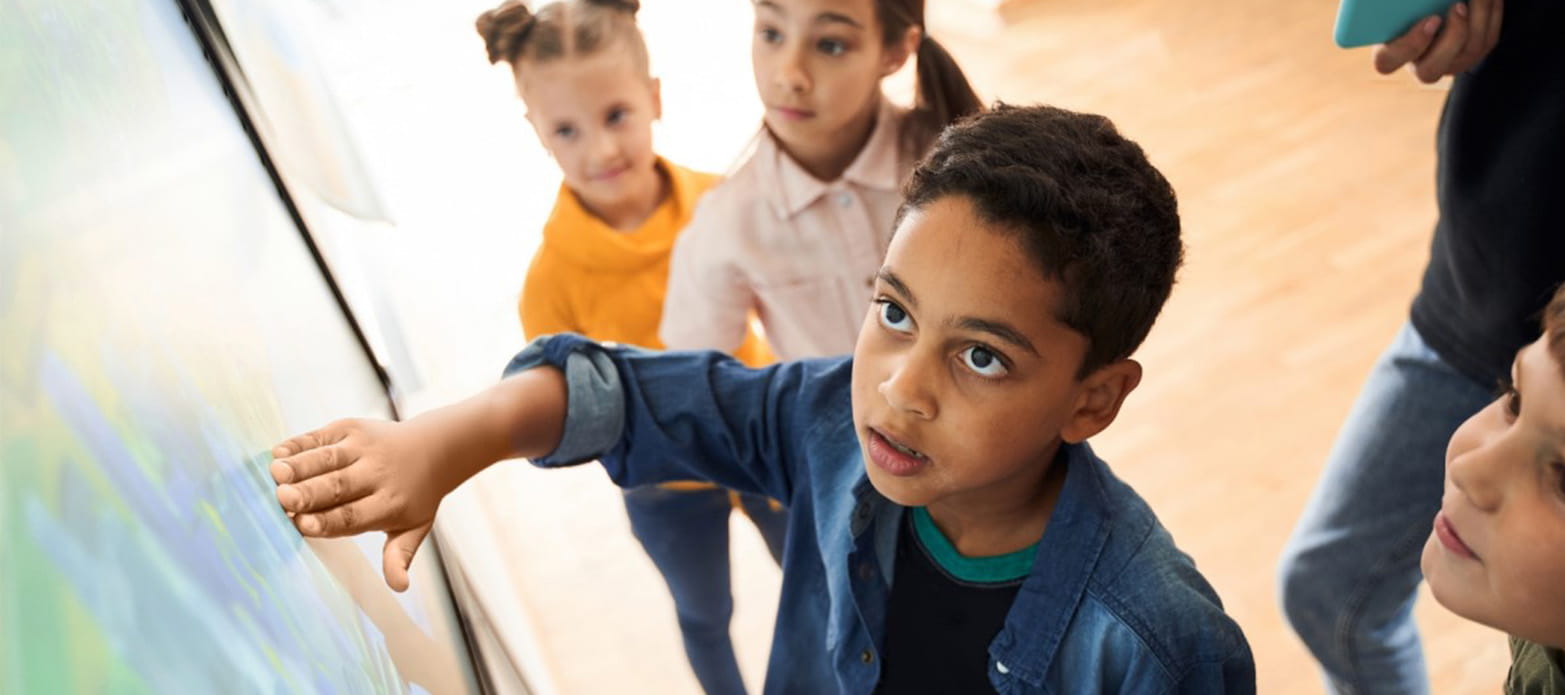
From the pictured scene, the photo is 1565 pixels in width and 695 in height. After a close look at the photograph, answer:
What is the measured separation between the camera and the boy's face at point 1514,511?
60cm

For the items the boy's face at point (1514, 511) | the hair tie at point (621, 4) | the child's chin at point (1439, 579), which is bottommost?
the child's chin at point (1439, 579)

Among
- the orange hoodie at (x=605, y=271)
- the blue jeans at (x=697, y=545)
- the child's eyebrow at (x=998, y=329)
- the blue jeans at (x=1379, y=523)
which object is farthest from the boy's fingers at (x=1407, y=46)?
the blue jeans at (x=697, y=545)

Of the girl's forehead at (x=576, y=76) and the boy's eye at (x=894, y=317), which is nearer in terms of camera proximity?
the boy's eye at (x=894, y=317)

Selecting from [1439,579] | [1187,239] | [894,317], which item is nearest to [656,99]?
[894,317]

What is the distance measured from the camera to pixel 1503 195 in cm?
92

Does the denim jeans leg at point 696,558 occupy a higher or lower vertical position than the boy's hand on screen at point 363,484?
lower

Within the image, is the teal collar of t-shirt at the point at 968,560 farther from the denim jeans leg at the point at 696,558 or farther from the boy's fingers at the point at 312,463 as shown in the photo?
the denim jeans leg at the point at 696,558

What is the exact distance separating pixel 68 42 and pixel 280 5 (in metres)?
0.74

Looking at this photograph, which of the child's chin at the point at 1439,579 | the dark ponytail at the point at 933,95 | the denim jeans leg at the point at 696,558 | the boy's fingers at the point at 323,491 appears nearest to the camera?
the boy's fingers at the point at 323,491

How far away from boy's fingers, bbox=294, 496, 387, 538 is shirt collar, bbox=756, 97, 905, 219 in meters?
0.61

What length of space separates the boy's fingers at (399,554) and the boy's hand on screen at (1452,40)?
739mm

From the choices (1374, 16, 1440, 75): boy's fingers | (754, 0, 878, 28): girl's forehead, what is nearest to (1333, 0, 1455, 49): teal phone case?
(1374, 16, 1440, 75): boy's fingers

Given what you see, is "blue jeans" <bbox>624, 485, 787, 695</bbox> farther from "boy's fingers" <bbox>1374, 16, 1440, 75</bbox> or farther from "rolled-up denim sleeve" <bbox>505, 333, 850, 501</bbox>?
"boy's fingers" <bbox>1374, 16, 1440, 75</bbox>

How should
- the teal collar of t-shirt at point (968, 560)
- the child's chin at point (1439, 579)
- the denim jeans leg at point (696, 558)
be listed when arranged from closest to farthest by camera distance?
the child's chin at point (1439, 579) < the teal collar of t-shirt at point (968, 560) < the denim jeans leg at point (696, 558)
